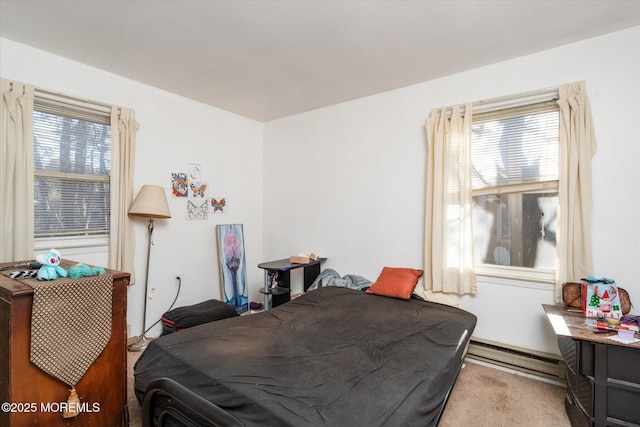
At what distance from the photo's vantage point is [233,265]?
393cm

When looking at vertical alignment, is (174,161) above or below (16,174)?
above

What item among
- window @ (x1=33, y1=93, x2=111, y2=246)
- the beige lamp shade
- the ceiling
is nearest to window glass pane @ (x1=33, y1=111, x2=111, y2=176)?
window @ (x1=33, y1=93, x2=111, y2=246)

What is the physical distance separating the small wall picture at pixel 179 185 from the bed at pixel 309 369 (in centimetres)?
186

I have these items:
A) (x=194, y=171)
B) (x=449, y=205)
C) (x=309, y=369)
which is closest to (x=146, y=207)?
(x=194, y=171)

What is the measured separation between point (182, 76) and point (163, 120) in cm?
61

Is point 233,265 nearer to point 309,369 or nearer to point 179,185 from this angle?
point 179,185

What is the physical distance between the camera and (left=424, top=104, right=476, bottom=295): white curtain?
2773 mm

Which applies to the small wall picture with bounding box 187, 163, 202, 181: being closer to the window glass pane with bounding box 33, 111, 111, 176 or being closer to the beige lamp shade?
the beige lamp shade

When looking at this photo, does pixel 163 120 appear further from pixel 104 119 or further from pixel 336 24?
pixel 336 24

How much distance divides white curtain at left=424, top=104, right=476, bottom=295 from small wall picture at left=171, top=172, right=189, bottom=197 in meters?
2.68

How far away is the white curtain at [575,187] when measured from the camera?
7.54 feet

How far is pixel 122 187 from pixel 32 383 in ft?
6.41

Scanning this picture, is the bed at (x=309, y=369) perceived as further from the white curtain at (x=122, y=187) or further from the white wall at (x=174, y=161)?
the white wall at (x=174, y=161)

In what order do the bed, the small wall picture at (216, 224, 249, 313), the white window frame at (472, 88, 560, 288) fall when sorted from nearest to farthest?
1. the bed
2. the white window frame at (472, 88, 560, 288)
3. the small wall picture at (216, 224, 249, 313)
